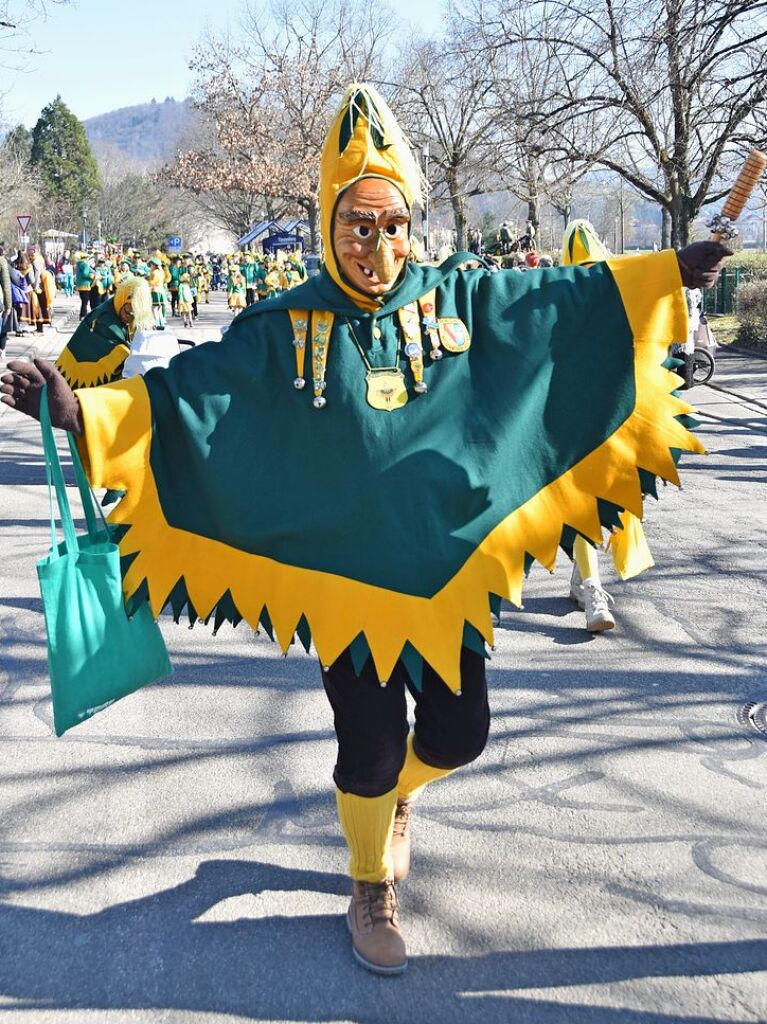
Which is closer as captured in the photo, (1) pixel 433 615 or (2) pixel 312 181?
(1) pixel 433 615

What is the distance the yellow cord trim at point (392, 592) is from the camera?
2822 mm

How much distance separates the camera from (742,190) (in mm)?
2904

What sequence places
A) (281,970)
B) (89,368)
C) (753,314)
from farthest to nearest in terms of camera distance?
(753,314) → (89,368) → (281,970)

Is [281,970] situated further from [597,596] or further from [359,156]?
[597,596]

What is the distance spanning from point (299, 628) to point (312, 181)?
44.7 metres

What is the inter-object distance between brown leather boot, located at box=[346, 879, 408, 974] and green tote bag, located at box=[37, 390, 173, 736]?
0.84 metres

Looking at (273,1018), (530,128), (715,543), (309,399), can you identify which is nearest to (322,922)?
(273,1018)

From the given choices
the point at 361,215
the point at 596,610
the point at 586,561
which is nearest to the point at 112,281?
the point at 586,561

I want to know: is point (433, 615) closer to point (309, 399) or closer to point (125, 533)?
point (309, 399)

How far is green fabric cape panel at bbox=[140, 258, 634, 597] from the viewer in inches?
110

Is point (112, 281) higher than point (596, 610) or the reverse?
higher

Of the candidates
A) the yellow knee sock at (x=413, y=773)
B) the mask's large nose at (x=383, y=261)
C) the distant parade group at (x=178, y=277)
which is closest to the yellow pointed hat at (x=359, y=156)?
the mask's large nose at (x=383, y=261)

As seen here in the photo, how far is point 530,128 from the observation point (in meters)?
18.6

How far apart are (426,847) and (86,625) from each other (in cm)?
124
